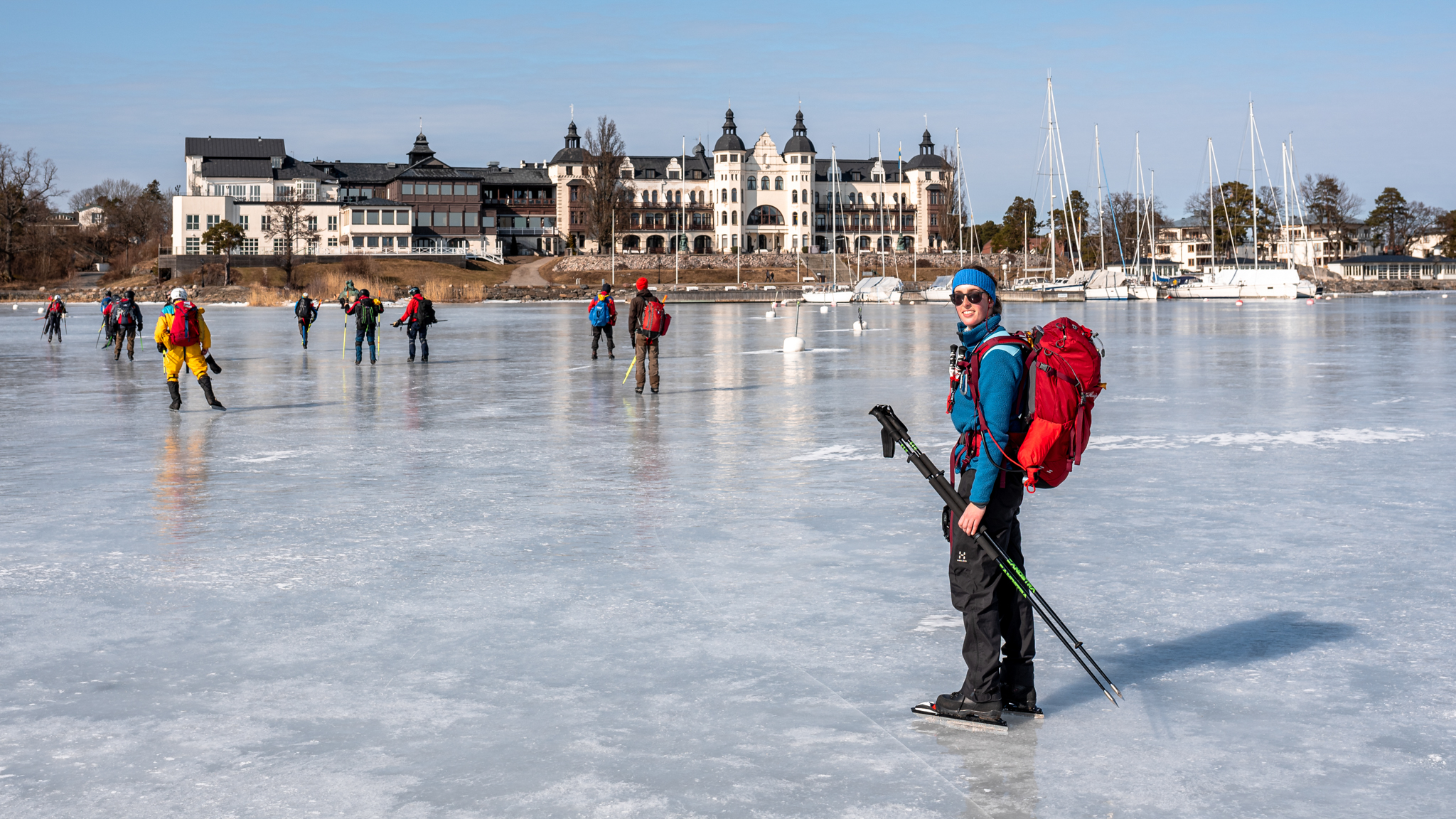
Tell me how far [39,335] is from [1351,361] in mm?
35456

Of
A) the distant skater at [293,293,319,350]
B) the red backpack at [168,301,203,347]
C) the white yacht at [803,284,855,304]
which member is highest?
the white yacht at [803,284,855,304]

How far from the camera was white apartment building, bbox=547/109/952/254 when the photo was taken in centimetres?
Result: 13988

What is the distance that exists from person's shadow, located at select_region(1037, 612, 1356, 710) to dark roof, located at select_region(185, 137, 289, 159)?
134401mm

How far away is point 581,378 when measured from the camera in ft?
68.9

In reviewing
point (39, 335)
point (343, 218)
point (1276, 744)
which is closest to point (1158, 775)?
point (1276, 744)

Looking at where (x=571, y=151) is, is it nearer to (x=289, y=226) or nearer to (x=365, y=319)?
(x=289, y=226)

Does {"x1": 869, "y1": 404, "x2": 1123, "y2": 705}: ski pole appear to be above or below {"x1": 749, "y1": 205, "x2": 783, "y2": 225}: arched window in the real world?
below

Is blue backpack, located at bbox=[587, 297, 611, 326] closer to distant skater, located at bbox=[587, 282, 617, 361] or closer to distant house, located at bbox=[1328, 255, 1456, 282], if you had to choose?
distant skater, located at bbox=[587, 282, 617, 361]

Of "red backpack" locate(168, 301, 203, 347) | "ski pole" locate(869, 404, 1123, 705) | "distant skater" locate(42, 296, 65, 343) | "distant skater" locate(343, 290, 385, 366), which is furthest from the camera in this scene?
→ "distant skater" locate(42, 296, 65, 343)

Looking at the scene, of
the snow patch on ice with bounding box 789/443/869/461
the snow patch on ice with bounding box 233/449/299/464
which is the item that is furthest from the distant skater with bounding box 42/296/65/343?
the snow patch on ice with bounding box 789/443/869/461

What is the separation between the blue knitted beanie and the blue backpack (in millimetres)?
20099

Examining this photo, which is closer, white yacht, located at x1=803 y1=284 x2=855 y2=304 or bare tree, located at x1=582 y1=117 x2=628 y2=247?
white yacht, located at x1=803 y1=284 x2=855 y2=304

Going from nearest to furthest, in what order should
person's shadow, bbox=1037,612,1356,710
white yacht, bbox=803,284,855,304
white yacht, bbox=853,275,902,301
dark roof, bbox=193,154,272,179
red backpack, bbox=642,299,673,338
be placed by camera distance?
person's shadow, bbox=1037,612,1356,710, red backpack, bbox=642,299,673,338, white yacht, bbox=803,284,855,304, white yacht, bbox=853,275,902,301, dark roof, bbox=193,154,272,179

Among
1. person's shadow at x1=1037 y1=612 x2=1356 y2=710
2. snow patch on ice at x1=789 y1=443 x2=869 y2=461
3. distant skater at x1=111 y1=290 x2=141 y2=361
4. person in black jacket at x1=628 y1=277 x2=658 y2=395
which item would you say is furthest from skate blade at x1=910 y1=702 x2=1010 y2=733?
distant skater at x1=111 y1=290 x2=141 y2=361
